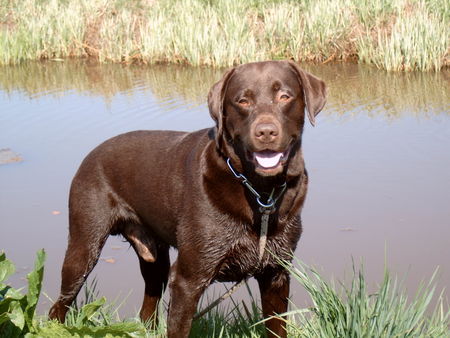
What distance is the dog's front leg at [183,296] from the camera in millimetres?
4398

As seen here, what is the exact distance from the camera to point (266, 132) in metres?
4.07

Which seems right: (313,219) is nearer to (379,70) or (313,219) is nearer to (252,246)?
(252,246)

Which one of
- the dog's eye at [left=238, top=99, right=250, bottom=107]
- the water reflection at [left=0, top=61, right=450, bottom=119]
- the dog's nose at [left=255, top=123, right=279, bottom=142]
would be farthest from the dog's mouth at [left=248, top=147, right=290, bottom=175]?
the water reflection at [left=0, top=61, right=450, bottom=119]

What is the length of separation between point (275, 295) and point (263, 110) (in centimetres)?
108

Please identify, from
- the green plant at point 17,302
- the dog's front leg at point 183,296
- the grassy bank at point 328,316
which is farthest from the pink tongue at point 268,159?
the green plant at point 17,302

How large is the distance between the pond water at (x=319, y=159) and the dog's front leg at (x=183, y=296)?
1.03 meters

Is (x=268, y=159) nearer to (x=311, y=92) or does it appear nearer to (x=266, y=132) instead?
(x=266, y=132)

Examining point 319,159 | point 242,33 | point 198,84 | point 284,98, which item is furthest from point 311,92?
point 242,33

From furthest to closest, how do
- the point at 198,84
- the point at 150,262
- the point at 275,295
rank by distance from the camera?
the point at 198,84, the point at 150,262, the point at 275,295

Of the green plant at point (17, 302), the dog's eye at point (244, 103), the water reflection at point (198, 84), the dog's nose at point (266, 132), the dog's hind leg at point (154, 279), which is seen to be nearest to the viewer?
the green plant at point (17, 302)

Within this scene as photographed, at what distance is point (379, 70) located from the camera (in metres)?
14.7

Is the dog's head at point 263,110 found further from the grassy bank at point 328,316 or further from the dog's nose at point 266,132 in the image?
the grassy bank at point 328,316

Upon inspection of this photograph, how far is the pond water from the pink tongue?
73 cm

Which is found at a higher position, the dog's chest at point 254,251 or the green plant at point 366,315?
the dog's chest at point 254,251
